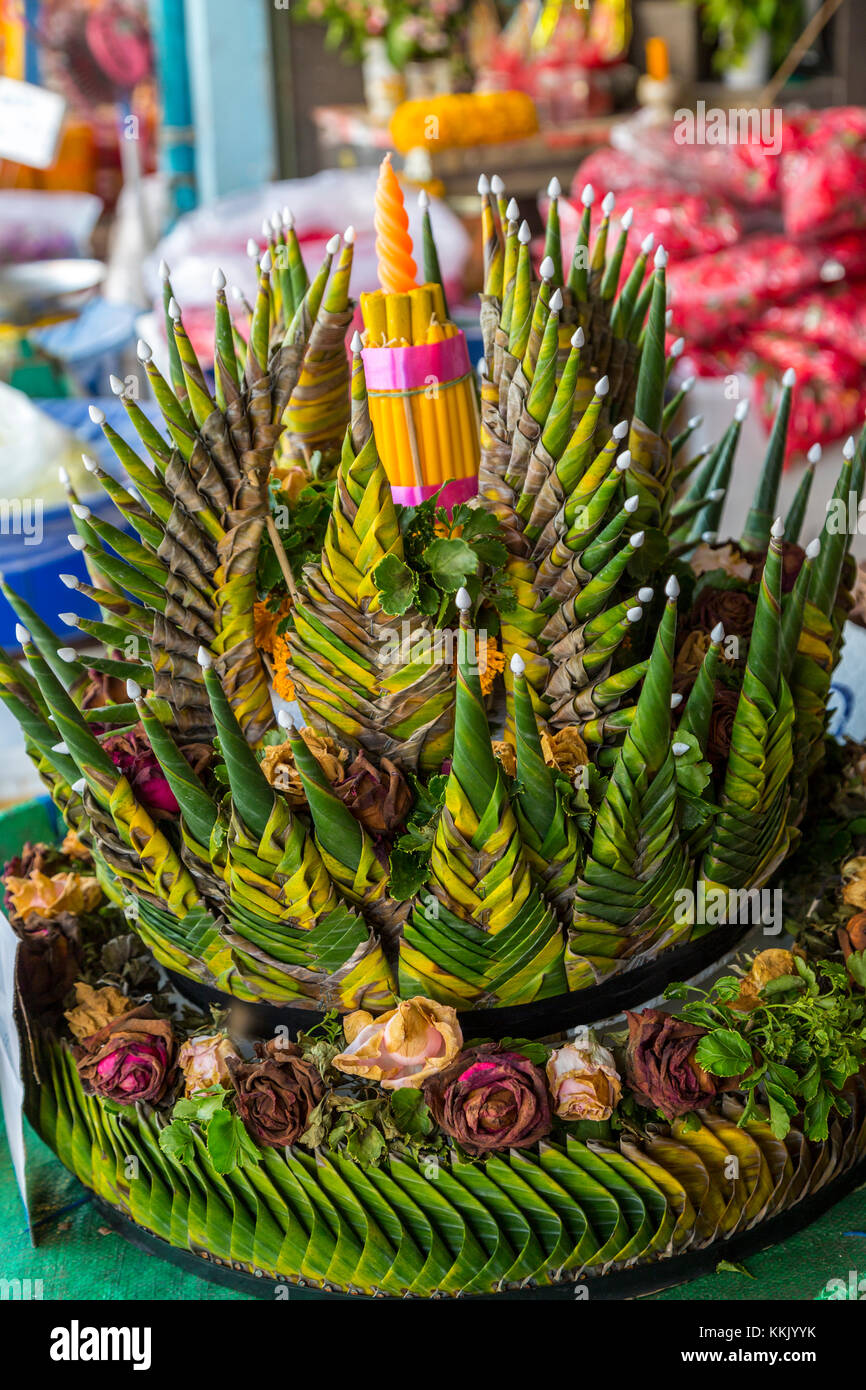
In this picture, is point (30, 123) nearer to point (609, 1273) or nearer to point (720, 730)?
point (720, 730)

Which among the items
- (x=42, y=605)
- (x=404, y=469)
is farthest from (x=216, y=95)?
(x=404, y=469)

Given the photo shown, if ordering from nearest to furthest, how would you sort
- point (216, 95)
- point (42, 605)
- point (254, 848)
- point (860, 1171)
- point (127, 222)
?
point (254, 848) < point (860, 1171) < point (42, 605) < point (127, 222) < point (216, 95)

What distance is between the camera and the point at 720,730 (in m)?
0.79

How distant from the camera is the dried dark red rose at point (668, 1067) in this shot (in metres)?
0.73

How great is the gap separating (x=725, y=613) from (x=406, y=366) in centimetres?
27

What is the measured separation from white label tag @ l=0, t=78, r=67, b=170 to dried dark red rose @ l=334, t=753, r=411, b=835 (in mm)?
1606

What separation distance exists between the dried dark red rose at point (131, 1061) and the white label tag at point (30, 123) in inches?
63.8

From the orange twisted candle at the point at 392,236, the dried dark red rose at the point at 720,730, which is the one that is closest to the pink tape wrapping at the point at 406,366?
the orange twisted candle at the point at 392,236

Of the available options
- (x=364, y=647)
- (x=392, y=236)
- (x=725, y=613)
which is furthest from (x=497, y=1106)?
(x=392, y=236)

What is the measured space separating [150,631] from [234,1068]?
27 cm

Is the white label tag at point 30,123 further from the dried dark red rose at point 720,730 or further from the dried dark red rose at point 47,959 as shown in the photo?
the dried dark red rose at point 720,730

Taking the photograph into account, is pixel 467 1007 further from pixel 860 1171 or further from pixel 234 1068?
pixel 860 1171

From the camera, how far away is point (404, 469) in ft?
2.74

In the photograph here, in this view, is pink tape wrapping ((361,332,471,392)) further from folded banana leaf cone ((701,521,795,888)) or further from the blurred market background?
folded banana leaf cone ((701,521,795,888))
